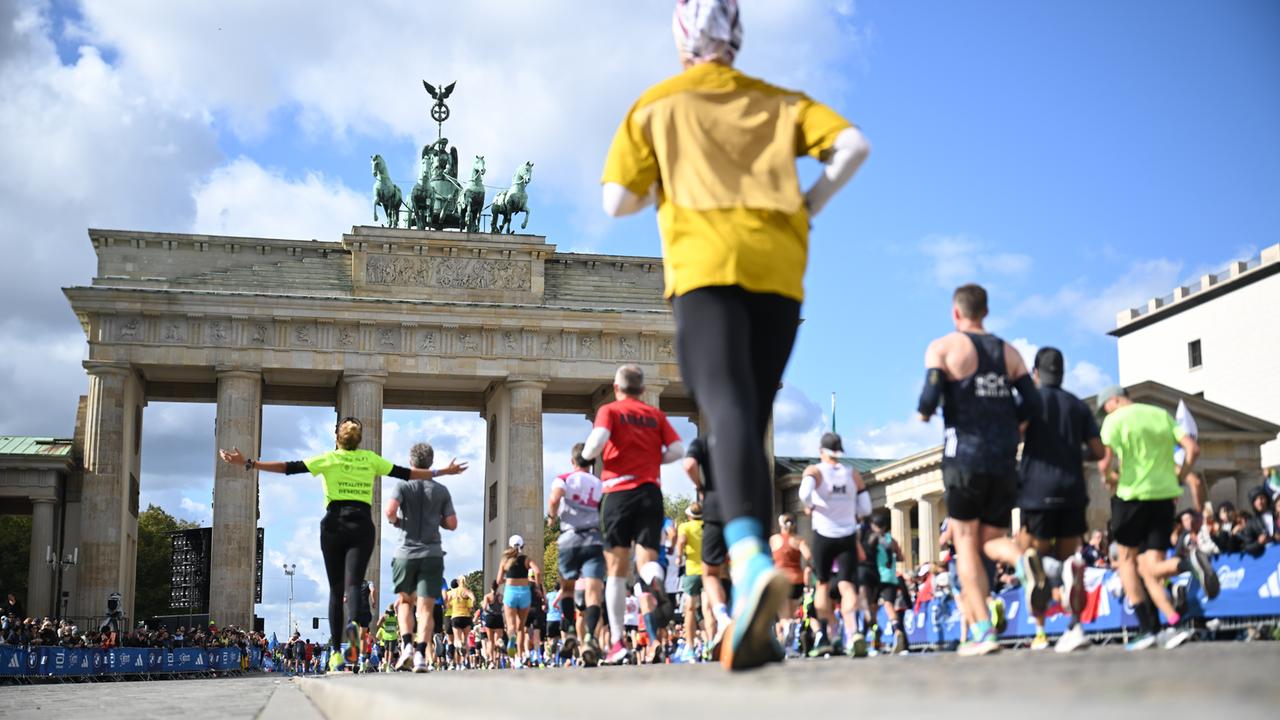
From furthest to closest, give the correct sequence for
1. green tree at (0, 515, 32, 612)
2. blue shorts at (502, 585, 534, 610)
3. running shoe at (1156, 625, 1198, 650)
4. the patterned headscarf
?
green tree at (0, 515, 32, 612), blue shorts at (502, 585, 534, 610), running shoe at (1156, 625, 1198, 650), the patterned headscarf

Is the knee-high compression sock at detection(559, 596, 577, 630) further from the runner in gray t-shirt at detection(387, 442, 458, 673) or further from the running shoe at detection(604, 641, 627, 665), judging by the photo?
the running shoe at detection(604, 641, 627, 665)

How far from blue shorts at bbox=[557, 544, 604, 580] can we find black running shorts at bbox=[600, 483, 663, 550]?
8.86ft

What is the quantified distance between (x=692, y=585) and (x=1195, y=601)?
5836mm

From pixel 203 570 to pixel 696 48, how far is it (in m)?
63.0

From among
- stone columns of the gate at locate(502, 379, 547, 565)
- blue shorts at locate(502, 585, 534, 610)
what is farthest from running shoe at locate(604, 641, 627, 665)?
stone columns of the gate at locate(502, 379, 547, 565)

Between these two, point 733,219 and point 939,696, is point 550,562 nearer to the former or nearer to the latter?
point 733,219

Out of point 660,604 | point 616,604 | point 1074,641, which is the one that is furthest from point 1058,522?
point 660,604

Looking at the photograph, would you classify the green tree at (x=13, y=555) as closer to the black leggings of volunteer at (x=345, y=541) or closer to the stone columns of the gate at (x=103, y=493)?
the stone columns of the gate at (x=103, y=493)

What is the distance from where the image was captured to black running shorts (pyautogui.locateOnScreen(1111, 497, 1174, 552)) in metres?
10.0

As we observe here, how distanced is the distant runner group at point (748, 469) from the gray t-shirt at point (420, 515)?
0.02m

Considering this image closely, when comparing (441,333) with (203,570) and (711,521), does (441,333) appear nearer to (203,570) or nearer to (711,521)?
(203,570)

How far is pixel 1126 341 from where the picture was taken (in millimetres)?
75688

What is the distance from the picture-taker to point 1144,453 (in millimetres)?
10023

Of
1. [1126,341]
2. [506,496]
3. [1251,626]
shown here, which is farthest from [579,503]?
[1126,341]
